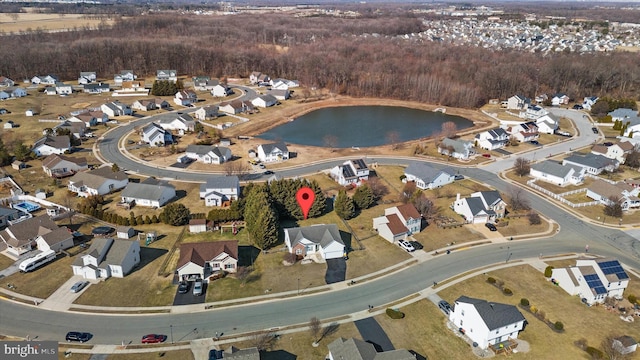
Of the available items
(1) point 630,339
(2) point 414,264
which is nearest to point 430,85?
(2) point 414,264

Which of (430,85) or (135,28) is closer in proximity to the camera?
(430,85)

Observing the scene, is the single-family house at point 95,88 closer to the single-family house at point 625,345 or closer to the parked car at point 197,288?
the parked car at point 197,288

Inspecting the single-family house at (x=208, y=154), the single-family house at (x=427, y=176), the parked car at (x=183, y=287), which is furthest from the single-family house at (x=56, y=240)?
the single-family house at (x=427, y=176)

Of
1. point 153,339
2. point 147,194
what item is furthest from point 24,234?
point 153,339

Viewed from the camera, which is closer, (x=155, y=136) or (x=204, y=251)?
(x=204, y=251)

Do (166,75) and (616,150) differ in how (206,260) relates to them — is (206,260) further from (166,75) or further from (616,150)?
(166,75)

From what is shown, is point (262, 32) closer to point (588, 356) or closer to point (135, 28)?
point (135, 28)
